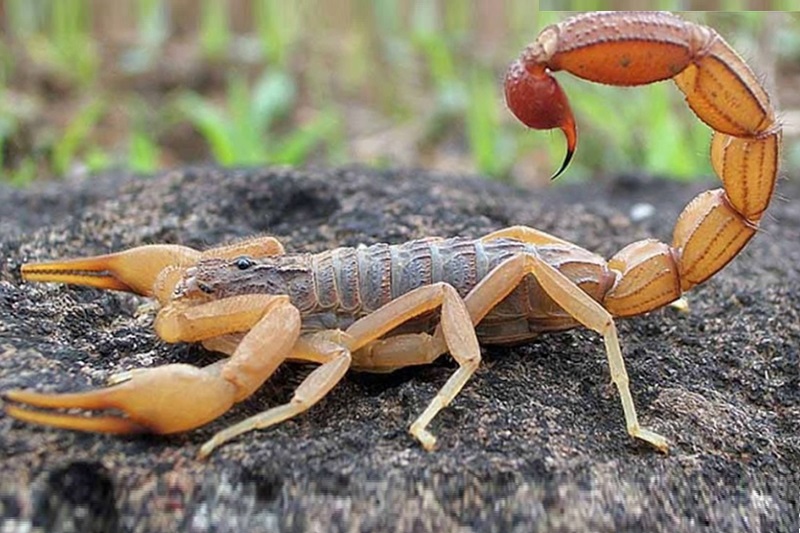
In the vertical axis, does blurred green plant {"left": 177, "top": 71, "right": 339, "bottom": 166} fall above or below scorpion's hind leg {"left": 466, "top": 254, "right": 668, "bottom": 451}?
below

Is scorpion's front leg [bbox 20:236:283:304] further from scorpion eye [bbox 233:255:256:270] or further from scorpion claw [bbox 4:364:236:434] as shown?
scorpion claw [bbox 4:364:236:434]

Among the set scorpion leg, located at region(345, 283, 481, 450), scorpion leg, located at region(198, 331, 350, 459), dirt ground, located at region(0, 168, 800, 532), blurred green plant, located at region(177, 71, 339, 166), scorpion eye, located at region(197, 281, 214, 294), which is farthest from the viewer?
blurred green plant, located at region(177, 71, 339, 166)

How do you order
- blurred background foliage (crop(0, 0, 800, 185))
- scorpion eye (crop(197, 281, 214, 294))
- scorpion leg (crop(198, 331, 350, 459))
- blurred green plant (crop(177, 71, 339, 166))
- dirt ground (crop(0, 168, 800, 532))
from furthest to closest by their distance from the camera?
blurred background foliage (crop(0, 0, 800, 185))
blurred green plant (crop(177, 71, 339, 166))
scorpion eye (crop(197, 281, 214, 294))
scorpion leg (crop(198, 331, 350, 459))
dirt ground (crop(0, 168, 800, 532))

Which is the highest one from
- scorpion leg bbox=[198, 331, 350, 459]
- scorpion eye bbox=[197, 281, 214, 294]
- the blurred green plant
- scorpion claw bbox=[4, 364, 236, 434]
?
scorpion eye bbox=[197, 281, 214, 294]

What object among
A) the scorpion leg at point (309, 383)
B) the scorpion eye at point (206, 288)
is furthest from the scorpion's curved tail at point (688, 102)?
the scorpion eye at point (206, 288)

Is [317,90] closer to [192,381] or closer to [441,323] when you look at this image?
[441,323]

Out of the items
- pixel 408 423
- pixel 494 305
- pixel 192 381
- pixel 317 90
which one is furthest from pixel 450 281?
pixel 317 90

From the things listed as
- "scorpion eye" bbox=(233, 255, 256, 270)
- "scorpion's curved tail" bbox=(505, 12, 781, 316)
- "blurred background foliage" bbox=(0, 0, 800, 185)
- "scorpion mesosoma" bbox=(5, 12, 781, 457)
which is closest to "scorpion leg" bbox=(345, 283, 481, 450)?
"scorpion mesosoma" bbox=(5, 12, 781, 457)

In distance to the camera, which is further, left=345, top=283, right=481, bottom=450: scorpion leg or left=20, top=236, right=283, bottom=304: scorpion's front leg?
left=20, top=236, right=283, bottom=304: scorpion's front leg

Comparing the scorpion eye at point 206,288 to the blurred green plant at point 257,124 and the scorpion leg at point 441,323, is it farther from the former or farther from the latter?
the blurred green plant at point 257,124
